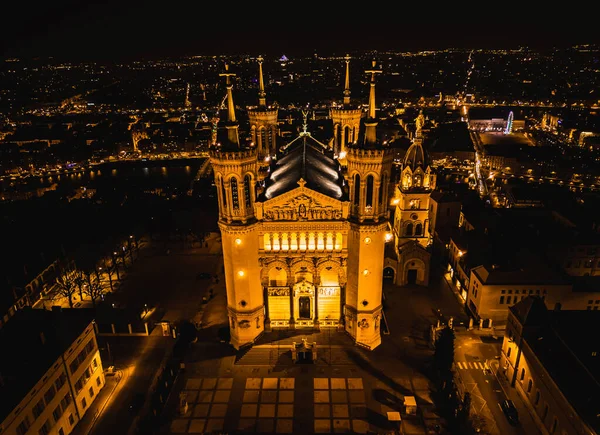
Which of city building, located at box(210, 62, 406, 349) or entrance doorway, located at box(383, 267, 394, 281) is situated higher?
city building, located at box(210, 62, 406, 349)

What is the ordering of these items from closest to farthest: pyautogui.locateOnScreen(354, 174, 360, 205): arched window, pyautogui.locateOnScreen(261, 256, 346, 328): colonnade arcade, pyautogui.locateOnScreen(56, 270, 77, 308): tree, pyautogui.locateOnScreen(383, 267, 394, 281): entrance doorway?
pyautogui.locateOnScreen(354, 174, 360, 205): arched window → pyautogui.locateOnScreen(261, 256, 346, 328): colonnade arcade → pyautogui.locateOnScreen(56, 270, 77, 308): tree → pyautogui.locateOnScreen(383, 267, 394, 281): entrance doorway

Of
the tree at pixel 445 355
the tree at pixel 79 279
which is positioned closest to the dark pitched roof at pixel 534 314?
the tree at pixel 445 355

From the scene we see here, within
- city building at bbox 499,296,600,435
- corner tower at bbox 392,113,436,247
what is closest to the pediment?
corner tower at bbox 392,113,436,247

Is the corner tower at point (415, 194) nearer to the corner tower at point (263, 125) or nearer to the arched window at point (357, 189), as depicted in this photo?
the arched window at point (357, 189)

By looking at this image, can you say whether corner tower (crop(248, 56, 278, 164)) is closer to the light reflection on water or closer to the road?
the road

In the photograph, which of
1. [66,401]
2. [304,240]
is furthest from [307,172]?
[66,401]
